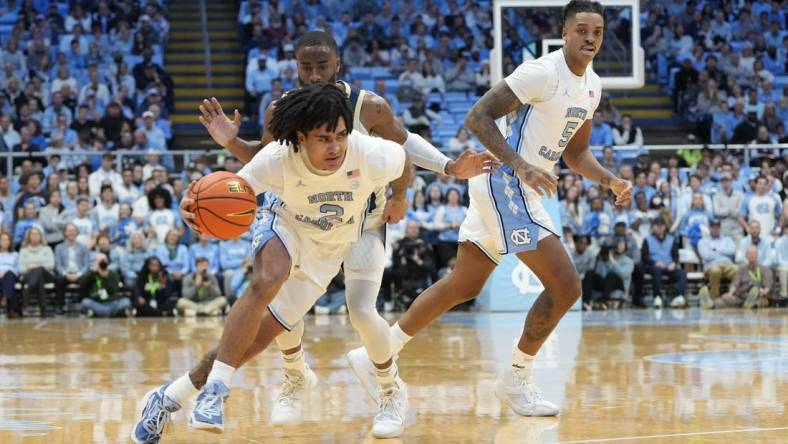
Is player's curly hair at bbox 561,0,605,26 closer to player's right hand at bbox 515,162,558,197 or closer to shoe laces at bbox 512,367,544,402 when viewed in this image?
player's right hand at bbox 515,162,558,197

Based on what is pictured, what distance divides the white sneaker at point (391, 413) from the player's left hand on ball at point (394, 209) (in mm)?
880

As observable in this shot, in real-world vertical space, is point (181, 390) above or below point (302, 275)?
below

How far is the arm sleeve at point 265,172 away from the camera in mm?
5828

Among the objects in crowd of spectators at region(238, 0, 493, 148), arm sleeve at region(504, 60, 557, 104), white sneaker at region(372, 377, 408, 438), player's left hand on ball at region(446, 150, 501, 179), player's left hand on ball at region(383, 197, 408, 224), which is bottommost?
white sneaker at region(372, 377, 408, 438)

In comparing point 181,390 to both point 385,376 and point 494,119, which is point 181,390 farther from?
point 494,119

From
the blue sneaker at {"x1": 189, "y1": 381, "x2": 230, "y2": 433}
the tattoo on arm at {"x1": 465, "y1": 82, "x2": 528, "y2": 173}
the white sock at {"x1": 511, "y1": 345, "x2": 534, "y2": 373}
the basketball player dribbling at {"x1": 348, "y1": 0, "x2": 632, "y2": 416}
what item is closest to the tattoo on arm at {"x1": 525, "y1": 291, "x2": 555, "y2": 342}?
the basketball player dribbling at {"x1": 348, "y1": 0, "x2": 632, "y2": 416}

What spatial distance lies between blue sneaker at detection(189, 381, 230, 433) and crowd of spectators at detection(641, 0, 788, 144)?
17885mm

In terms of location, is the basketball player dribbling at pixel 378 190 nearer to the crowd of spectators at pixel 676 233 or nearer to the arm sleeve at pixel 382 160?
the arm sleeve at pixel 382 160

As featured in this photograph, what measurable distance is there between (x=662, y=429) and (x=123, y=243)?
12709 millimetres

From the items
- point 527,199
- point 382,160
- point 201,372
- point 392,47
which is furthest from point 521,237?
point 392,47

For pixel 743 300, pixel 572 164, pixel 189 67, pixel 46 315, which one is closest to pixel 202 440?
pixel 572 164

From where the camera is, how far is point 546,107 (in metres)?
7.07

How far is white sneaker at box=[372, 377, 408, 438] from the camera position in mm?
6062

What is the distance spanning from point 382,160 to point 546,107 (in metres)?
1.52
